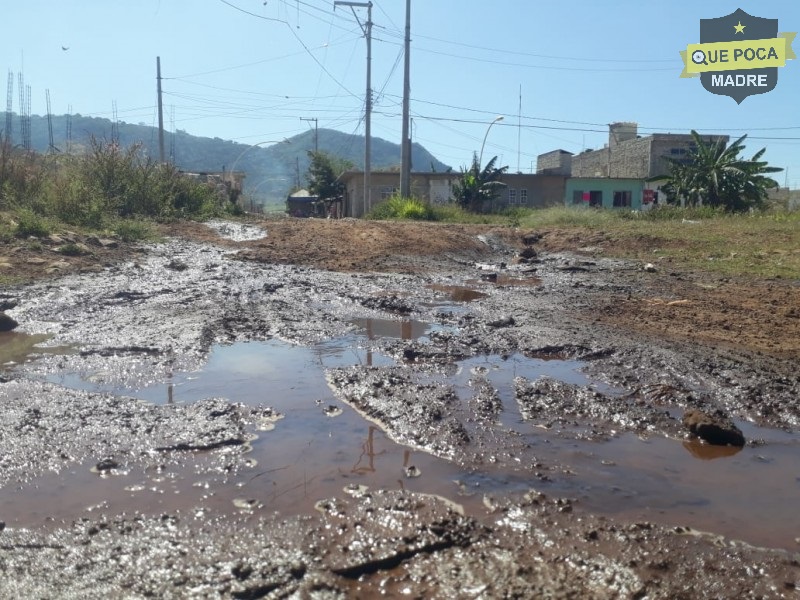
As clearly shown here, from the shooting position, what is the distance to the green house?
3947cm

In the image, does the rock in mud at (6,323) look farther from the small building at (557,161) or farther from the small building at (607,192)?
the small building at (557,161)

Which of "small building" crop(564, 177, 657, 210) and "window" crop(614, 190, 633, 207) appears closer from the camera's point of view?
"small building" crop(564, 177, 657, 210)

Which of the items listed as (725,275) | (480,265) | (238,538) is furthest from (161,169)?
(238,538)

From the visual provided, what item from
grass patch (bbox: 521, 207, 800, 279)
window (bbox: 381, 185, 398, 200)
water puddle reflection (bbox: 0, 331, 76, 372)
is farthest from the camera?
window (bbox: 381, 185, 398, 200)

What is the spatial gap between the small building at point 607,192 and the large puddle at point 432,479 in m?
36.6

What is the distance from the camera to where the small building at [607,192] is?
39469mm

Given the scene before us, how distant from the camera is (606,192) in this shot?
1569 inches

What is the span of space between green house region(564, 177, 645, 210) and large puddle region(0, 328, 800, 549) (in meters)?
36.6

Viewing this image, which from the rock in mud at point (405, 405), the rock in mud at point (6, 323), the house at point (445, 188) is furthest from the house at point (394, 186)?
the rock in mud at point (405, 405)

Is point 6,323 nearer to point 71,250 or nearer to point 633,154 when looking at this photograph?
point 71,250

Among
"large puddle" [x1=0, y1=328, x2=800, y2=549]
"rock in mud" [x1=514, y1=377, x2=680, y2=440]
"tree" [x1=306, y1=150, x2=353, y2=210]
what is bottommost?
"large puddle" [x1=0, y1=328, x2=800, y2=549]

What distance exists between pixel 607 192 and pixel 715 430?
124 feet

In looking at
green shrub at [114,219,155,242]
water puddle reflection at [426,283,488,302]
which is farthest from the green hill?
water puddle reflection at [426,283,488,302]

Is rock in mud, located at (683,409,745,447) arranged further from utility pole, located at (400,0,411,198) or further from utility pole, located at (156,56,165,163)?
utility pole, located at (156,56,165,163)
